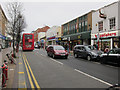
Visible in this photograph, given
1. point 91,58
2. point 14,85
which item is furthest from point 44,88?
point 91,58

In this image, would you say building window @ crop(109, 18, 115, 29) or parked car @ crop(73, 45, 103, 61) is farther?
building window @ crop(109, 18, 115, 29)

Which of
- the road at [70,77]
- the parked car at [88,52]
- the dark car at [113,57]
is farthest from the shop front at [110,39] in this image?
the road at [70,77]

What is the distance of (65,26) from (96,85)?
3513 centimetres

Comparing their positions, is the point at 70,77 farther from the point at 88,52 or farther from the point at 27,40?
the point at 27,40

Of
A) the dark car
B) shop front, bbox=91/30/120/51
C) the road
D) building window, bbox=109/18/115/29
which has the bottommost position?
the road

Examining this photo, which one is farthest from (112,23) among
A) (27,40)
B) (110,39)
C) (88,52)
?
(27,40)

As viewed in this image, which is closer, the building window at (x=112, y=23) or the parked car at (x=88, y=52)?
the parked car at (x=88, y=52)

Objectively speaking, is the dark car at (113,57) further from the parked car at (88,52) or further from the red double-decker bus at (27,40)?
the red double-decker bus at (27,40)

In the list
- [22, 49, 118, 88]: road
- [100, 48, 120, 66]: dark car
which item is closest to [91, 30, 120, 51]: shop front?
[100, 48, 120, 66]: dark car

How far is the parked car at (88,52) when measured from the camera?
13873 millimetres

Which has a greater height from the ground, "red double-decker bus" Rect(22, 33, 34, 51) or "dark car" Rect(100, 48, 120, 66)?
"red double-decker bus" Rect(22, 33, 34, 51)

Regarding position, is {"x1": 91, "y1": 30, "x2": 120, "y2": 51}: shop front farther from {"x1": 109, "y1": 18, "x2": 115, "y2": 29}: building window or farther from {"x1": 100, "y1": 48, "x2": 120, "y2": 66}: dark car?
{"x1": 100, "y1": 48, "x2": 120, "y2": 66}: dark car

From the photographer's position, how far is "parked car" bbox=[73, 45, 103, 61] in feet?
45.5

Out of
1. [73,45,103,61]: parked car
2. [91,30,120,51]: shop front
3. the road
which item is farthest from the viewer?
[91,30,120,51]: shop front
